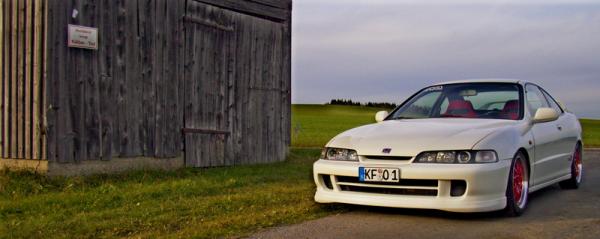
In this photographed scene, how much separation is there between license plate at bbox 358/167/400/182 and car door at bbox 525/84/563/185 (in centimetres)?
183

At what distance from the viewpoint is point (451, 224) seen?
596 cm

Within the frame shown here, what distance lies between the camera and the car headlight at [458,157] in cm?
593

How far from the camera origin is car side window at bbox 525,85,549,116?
7467 mm

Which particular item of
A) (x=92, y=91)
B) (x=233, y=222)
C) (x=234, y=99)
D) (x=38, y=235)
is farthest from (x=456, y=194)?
(x=234, y=99)

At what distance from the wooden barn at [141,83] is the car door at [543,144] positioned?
18.4ft

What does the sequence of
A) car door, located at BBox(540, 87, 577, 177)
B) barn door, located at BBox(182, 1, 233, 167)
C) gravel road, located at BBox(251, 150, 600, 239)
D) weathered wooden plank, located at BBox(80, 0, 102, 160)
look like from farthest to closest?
1. barn door, located at BBox(182, 1, 233, 167)
2. weathered wooden plank, located at BBox(80, 0, 102, 160)
3. car door, located at BBox(540, 87, 577, 177)
4. gravel road, located at BBox(251, 150, 600, 239)

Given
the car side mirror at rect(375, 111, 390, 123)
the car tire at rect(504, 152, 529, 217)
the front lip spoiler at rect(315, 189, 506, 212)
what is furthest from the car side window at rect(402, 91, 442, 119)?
the front lip spoiler at rect(315, 189, 506, 212)

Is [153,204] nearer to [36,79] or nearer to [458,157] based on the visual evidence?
[36,79]

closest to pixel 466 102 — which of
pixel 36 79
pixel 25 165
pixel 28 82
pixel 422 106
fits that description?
pixel 422 106

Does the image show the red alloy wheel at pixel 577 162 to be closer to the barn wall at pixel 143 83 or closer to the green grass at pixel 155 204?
the green grass at pixel 155 204

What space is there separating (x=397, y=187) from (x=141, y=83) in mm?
5360

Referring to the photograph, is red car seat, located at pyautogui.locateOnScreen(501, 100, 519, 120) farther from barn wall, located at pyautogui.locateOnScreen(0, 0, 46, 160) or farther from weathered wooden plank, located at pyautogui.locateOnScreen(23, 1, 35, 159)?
weathered wooden plank, located at pyautogui.locateOnScreen(23, 1, 35, 159)

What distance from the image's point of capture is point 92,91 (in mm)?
9242

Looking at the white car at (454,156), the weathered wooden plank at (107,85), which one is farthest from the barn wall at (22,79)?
the white car at (454,156)
